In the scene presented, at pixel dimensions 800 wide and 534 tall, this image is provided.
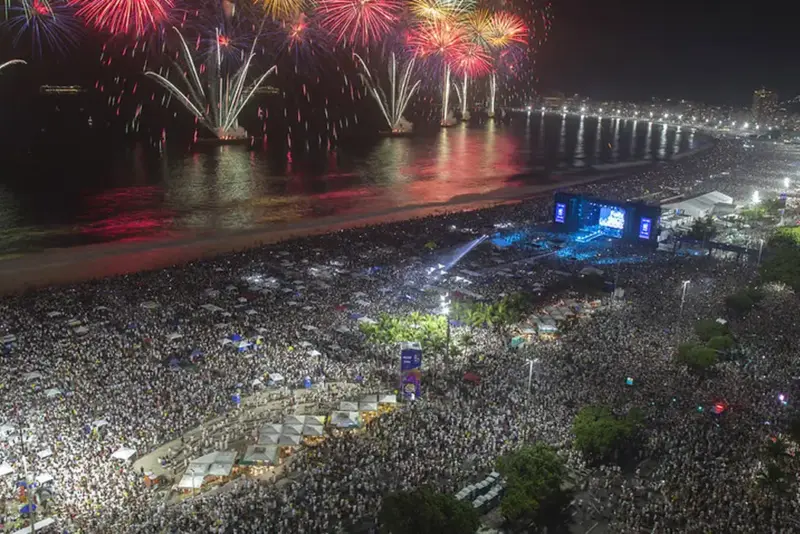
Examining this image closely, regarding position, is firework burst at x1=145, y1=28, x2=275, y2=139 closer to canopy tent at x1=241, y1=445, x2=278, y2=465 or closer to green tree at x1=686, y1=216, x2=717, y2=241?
green tree at x1=686, y1=216, x2=717, y2=241

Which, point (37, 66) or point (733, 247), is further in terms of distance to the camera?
point (37, 66)

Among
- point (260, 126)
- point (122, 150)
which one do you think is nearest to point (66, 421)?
point (122, 150)

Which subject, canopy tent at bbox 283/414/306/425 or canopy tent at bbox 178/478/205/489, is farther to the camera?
canopy tent at bbox 283/414/306/425

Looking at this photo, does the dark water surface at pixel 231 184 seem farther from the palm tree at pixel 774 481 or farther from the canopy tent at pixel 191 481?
the palm tree at pixel 774 481

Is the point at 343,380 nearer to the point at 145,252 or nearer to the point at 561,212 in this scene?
the point at 145,252

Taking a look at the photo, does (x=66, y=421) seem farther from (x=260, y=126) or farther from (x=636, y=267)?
(x=260, y=126)

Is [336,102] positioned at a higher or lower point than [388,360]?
higher

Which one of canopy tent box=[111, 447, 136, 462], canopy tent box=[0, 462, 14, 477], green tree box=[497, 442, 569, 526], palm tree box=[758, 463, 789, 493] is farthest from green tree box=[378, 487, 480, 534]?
canopy tent box=[0, 462, 14, 477]
